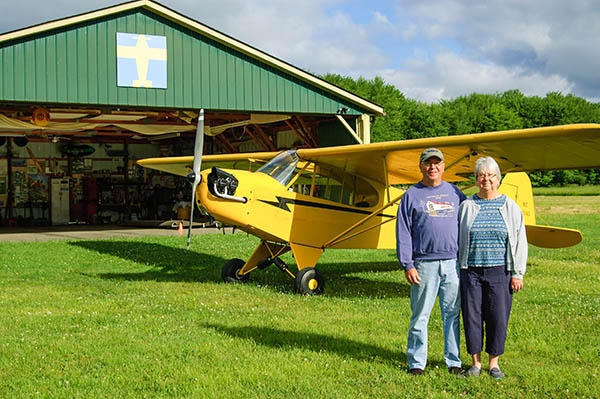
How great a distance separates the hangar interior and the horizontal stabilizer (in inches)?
289

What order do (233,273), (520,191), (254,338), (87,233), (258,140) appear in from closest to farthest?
(254,338) → (233,273) → (520,191) → (87,233) → (258,140)

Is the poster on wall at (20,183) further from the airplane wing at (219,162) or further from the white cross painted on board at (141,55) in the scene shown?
the airplane wing at (219,162)

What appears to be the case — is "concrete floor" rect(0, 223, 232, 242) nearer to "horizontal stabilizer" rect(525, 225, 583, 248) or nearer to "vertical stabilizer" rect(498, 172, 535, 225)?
"vertical stabilizer" rect(498, 172, 535, 225)

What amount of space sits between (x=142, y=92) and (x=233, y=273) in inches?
296

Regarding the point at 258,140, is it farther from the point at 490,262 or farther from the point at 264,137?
the point at 490,262

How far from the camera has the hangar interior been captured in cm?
1458

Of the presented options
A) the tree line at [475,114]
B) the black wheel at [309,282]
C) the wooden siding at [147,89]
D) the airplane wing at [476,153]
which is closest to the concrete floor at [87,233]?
the wooden siding at [147,89]

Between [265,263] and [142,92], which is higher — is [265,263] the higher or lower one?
the lower one

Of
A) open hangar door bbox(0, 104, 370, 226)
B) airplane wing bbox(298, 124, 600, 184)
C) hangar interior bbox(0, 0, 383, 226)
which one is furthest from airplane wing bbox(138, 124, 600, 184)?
open hangar door bbox(0, 104, 370, 226)

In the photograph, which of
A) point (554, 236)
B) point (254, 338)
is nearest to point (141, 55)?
point (554, 236)

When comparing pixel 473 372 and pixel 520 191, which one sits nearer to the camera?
pixel 473 372

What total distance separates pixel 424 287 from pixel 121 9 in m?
13.1

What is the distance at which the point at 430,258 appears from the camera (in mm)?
4848

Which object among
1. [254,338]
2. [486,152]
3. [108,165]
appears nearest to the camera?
[254,338]
